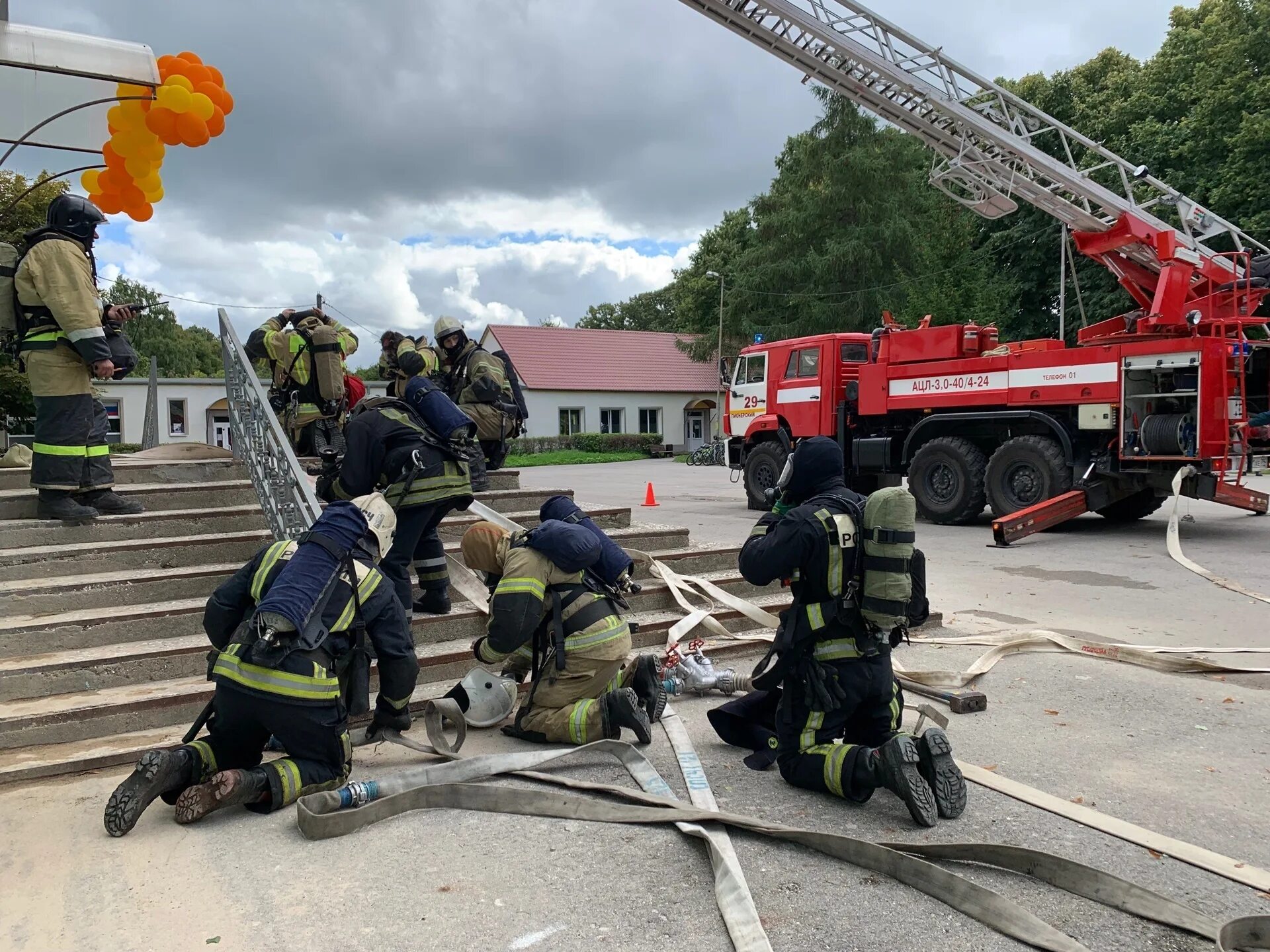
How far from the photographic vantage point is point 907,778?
3131 millimetres

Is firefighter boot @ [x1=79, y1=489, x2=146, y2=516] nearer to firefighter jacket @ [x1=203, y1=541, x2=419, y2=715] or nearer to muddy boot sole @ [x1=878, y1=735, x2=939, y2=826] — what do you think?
firefighter jacket @ [x1=203, y1=541, x2=419, y2=715]

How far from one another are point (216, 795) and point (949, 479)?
34.9ft

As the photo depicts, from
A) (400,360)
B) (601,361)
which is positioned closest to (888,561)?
(400,360)

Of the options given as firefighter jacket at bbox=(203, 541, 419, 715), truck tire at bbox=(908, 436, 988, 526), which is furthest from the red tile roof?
firefighter jacket at bbox=(203, 541, 419, 715)

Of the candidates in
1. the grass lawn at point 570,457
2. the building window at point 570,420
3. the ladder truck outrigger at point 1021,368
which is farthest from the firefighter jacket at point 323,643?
the building window at point 570,420

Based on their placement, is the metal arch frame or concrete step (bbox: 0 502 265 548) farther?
concrete step (bbox: 0 502 265 548)

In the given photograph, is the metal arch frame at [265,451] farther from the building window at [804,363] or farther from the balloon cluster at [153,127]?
the building window at [804,363]

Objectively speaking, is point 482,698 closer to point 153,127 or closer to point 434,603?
point 434,603

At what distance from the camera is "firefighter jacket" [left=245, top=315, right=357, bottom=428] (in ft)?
23.3

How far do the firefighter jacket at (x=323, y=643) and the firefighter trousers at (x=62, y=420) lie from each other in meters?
2.48

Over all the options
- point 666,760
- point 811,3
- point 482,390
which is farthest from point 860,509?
point 811,3

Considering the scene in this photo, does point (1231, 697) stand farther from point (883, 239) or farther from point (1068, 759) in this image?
point (883, 239)

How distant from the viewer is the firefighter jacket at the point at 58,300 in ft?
16.8

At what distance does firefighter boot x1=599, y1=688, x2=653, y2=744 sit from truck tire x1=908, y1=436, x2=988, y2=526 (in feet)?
28.0
